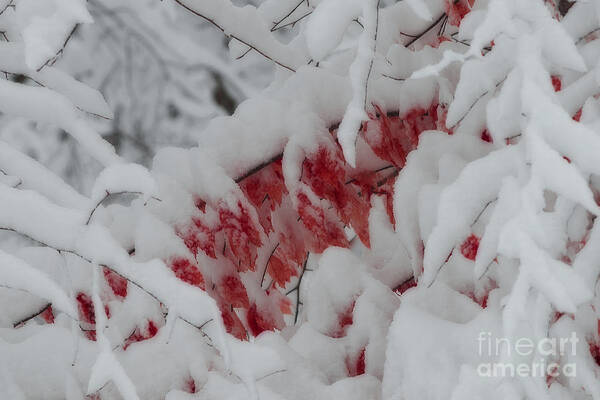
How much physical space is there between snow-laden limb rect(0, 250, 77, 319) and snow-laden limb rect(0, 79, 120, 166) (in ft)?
0.82

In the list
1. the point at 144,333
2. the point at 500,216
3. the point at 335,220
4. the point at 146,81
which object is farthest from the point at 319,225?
the point at 146,81

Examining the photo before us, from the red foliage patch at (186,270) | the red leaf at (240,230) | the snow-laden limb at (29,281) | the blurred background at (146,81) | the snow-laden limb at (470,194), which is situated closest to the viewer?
the snow-laden limb at (470,194)

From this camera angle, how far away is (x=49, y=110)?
3.91ft

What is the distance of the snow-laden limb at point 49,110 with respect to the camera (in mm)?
1162

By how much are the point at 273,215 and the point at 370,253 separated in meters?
0.22

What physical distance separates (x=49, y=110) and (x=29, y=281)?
0.31 meters

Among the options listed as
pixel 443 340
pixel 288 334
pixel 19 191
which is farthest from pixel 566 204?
pixel 288 334

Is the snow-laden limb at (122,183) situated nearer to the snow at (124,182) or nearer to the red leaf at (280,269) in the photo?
the snow at (124,182)

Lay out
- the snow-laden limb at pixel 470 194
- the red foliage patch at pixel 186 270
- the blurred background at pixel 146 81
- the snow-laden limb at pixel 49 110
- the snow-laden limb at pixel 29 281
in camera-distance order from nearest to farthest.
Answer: the snow-laden limb at pixel 470 194 → the snow-laden limb at pixel 29 281 → the snow-laden limb at pixel 49 110 → the red foliage patch at pixel 186 270 → the blurred background at pixel 146 81

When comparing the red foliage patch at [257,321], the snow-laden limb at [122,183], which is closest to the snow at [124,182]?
the snow-laden limb at [122,183]

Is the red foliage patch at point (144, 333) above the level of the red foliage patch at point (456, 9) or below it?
below

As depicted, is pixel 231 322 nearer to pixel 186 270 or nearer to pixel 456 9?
pixel 186 270

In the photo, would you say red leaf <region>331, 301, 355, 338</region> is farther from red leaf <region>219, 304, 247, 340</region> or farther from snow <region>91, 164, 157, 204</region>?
snow <region>91, 164, 157, 204</region>

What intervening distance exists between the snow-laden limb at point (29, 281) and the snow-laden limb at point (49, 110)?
0.25 meters
